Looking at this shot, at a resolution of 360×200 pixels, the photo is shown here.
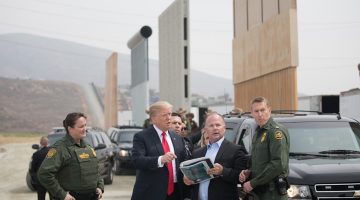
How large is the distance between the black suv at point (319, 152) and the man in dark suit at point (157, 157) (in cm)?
144

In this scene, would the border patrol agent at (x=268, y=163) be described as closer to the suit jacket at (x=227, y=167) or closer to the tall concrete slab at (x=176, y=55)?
the suit jacket at (x=227, y=167)

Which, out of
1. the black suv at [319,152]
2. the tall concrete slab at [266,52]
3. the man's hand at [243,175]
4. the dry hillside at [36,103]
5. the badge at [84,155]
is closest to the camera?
the man's hand at [243,175]

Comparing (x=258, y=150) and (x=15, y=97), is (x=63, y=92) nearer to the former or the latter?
(x=15, y=97)

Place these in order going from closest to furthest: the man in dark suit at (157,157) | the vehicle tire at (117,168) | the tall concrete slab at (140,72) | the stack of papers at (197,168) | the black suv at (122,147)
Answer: the stack of papers at (197,168) → the man in dark suit at (157,157) → the black suv at (122,147) → the vehicle tire at (117,168) → the tall concrete slab at (140,72)

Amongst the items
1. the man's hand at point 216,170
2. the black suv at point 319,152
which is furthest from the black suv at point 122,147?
the man's hand at point 216,170

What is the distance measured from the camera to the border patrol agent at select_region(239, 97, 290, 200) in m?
6.45

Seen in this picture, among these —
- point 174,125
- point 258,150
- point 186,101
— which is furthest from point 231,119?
point 186,101

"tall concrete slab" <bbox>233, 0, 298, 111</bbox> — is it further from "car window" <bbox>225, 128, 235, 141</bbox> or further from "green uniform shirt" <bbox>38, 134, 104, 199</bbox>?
"green uniform shirt" <bbox>38, 134, 104, 199</bbox>

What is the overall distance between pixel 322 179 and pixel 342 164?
1.57ft

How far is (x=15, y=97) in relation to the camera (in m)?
131

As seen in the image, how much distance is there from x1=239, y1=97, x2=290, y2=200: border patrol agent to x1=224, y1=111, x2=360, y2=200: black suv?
768 mm

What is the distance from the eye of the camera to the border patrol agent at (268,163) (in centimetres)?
645

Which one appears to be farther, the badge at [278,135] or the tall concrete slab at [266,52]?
the tall concrete slab at [266,52]

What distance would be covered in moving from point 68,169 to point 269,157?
6.52 ft
